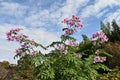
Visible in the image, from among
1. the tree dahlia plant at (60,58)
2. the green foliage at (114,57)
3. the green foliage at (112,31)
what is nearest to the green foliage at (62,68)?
the tree dahlia plant at (60,58)

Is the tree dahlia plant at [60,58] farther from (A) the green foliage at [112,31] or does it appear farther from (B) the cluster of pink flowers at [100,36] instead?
(A) the green foliage at [112,31]

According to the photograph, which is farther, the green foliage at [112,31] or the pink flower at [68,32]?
the green foliage at [112,31]

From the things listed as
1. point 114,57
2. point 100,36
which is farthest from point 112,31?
point 100,36

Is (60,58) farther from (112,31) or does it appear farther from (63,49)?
(112,31)

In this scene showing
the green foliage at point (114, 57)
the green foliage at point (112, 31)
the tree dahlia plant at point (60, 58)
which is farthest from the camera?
the green foliage at point (112, 31)

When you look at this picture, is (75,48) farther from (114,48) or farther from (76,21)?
(114,48)

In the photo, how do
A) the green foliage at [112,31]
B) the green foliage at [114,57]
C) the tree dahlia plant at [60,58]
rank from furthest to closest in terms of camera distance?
the green foliage at [112,31], the green foliage at [114,57], the tree dahlia plant at [60,58]

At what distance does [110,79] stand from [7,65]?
10029 millimetres

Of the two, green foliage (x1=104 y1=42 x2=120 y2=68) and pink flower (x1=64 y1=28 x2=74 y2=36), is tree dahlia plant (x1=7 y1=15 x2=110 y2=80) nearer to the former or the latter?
pink flower (x1=64 y1=28 x2=74 y2=36)

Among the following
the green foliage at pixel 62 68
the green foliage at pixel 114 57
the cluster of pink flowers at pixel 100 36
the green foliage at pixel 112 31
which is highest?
the green foliage at pixel 112 31

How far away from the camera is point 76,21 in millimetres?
11039

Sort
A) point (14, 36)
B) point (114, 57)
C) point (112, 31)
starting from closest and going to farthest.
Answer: point (14, 36) < point (114, 57) < point (112, 31)

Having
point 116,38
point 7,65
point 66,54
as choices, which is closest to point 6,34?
point 66,54

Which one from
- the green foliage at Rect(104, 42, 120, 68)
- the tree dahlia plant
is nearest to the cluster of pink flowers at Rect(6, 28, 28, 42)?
the tree dahlia plant
